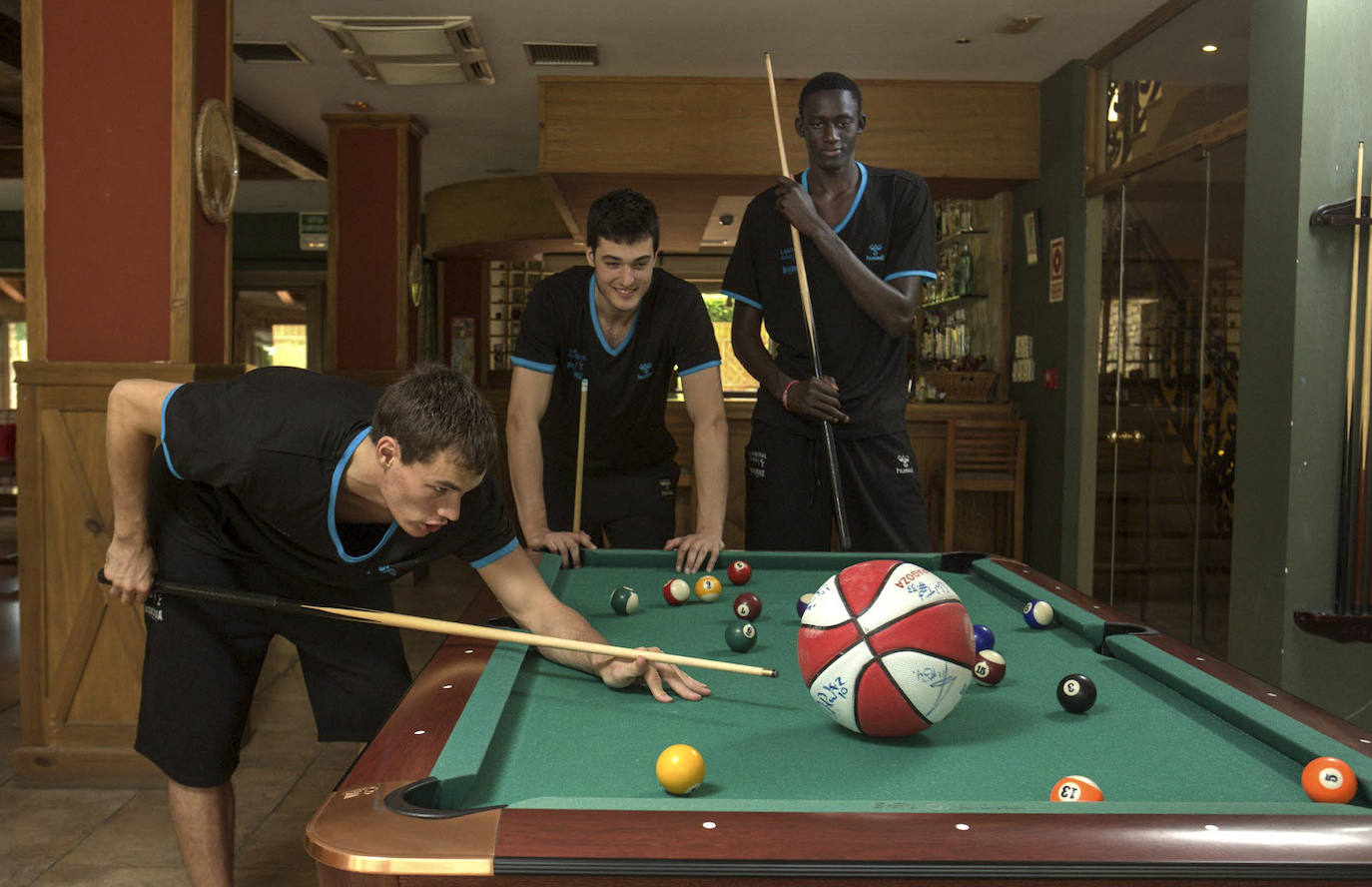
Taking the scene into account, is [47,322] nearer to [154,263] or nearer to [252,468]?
[154,263]

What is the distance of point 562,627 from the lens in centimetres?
168

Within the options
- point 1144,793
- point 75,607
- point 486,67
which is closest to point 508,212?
point 486,67

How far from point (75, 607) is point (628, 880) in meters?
2.76

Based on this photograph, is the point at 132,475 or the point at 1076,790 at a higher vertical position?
the point at 132,475

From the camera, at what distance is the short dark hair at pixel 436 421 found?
158 centimetres

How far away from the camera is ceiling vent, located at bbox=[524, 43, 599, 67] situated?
5.32 metres

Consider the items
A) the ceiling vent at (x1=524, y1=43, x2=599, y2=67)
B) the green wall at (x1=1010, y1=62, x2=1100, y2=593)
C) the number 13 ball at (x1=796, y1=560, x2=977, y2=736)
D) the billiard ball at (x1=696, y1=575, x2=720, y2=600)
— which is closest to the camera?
the number 13 ball at (x1=796, y1=560, x2=977, y2=736)

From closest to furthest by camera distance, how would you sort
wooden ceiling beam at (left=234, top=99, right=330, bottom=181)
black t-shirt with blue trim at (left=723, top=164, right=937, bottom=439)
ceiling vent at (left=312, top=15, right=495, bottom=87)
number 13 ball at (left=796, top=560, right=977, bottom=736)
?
1. number 13 ball at (left=796, top=560, right=977, bottom=736)
2. black t-shirt with blue trim at (left=723, top=164, right=937, bottom=439)
3. ceiling vent at (left=312, top=15, right=495, bottom=87)
4. wooden ceiling beam at (left=234, top=99, right=330, bottom=181)

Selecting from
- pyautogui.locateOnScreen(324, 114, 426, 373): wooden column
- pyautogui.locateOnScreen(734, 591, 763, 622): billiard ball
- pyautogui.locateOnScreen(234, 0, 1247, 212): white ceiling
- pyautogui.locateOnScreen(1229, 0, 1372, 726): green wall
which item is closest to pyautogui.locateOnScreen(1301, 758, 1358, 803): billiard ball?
pyautogui.locateOnScreen(734, 591, 763, 622): billiard ball

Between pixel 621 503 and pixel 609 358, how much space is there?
0.41 metres

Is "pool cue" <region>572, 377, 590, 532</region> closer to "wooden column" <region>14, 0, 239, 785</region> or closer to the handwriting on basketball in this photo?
"wooden column" <region>14, 0, 239, 785</region>

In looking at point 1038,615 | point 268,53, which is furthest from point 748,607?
point 268,53

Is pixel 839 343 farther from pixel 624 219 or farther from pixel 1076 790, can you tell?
pixel 1076 790

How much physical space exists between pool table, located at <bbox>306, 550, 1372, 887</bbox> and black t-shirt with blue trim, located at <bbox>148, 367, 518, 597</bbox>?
180 mm
